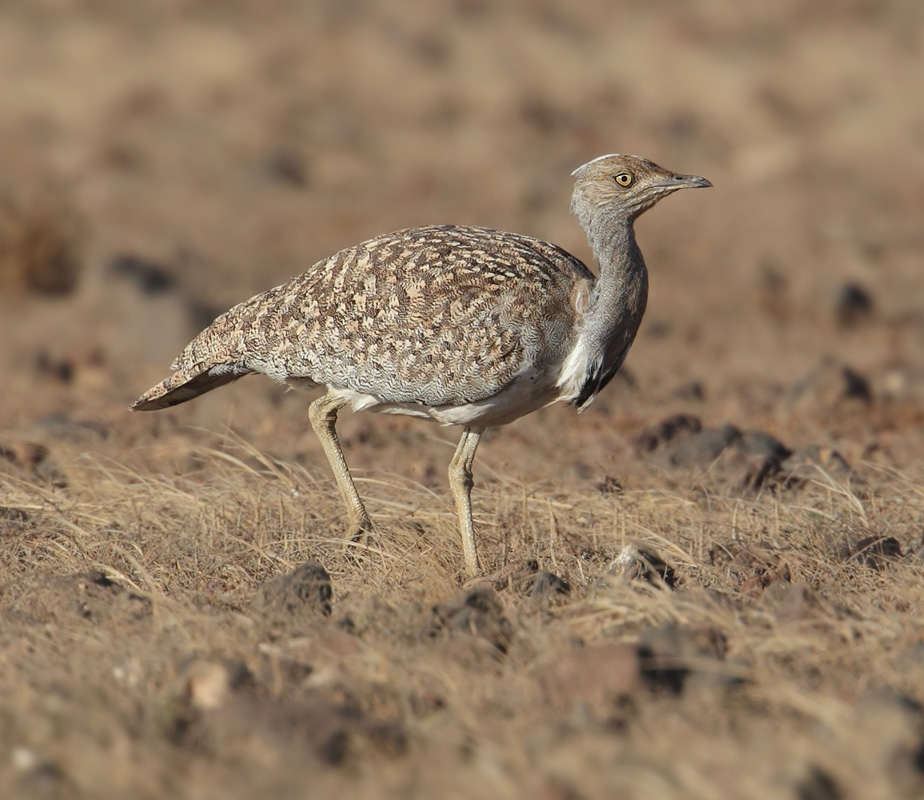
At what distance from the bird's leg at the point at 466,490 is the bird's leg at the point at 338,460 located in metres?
0.37

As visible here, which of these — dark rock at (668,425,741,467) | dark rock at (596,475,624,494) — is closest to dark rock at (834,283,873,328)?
dark rock at (668,425,741,467)

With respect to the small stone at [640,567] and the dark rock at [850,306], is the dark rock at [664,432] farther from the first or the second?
the dark rock at [850,306]

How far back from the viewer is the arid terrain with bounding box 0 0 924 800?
3311mm

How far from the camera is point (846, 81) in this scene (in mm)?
19312

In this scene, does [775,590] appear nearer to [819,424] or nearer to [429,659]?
[429,659]

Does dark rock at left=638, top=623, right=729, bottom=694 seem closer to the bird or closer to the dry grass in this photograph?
the dry grass

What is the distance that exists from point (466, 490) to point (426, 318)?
72cm

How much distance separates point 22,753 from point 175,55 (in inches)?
705

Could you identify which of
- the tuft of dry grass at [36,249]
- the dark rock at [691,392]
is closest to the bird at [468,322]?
the dark rock at [691,392]

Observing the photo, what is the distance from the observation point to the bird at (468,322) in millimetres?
5152

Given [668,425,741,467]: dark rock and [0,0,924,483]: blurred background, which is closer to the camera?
[668,425,741,467]: dark rock

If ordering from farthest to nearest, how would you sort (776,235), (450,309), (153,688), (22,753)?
(776,235) → (450,309) → (153,688) → (22,753)

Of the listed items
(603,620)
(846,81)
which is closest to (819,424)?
(603,620)

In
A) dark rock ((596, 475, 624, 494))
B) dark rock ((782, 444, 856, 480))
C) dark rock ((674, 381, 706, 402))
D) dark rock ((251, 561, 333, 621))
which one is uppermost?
dark rock ((782, 444, 856, 480))
